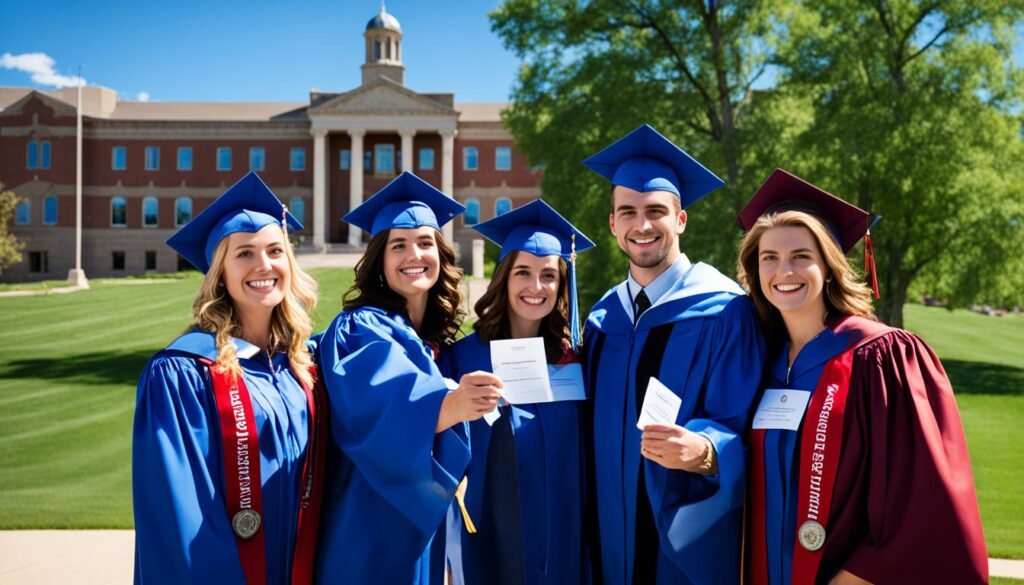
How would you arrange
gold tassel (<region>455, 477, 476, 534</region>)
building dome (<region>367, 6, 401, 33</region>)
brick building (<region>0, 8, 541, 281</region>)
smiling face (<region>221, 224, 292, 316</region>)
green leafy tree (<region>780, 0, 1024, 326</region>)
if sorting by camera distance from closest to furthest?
smiling face (<region>221, 224, 292, 316</region>) < gold tassel (<region>455, 477, 476, 534</region>) < green leafy tree (<region>780, 0, 1024, 326</region>) < brick building (<region>0, 8, 541, 281</region>) < building dome (<region>367, 6, 401, 33</region>)

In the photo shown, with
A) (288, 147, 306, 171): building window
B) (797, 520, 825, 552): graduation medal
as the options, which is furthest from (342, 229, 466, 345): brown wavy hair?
(288, 147, 306, 171): building window

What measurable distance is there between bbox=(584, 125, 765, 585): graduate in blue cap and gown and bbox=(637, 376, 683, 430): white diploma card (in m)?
0.04

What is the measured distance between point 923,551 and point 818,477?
43cm

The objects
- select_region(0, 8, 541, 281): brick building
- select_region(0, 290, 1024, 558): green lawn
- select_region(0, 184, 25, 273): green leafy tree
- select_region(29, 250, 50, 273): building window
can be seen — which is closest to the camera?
select_region(0, 290, 1024, 558): green lawn

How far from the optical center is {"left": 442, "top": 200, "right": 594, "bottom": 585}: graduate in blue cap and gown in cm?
379

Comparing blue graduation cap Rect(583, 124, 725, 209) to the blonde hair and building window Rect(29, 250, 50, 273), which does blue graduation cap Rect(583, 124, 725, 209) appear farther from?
building window Rect(29, 250, 50, 273)

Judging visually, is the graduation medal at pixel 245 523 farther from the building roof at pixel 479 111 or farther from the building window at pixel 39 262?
the building window at pixel 39 262

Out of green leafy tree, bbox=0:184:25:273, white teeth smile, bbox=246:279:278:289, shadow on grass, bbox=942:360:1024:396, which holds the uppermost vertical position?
green leafy tree, bbox=0:184:25:273

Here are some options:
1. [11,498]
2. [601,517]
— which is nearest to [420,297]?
[601,517]

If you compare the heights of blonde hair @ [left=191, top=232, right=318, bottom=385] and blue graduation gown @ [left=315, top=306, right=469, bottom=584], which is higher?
blonde hair @ [left=191, top=232, right=318, bottom=385]

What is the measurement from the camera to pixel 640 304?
3.95m

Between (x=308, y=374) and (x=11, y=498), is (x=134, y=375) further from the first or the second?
(x=308, y=374)

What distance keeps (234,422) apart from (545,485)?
1435 mm

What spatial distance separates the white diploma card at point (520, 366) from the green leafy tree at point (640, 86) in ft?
51.2
